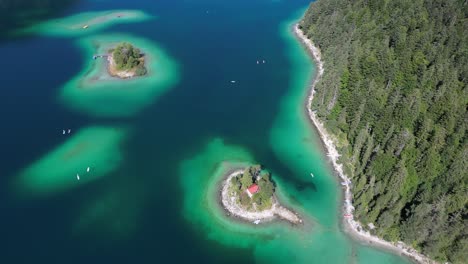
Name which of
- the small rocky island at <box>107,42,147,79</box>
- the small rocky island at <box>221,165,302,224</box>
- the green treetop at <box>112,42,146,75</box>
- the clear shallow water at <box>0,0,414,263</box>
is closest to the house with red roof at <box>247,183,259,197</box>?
the small rocky island at <box>221,165,302,224</box>

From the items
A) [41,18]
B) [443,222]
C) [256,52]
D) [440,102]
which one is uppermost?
[440,102]

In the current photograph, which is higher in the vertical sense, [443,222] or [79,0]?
[443,222]

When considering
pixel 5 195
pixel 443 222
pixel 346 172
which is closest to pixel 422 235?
pixel 443 222

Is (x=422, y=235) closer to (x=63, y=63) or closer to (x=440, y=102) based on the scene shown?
(x=440, y=102)

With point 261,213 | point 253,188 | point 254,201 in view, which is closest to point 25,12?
point 253,188

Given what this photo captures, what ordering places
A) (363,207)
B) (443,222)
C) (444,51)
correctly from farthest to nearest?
(444,51), (363,207), (443,222)

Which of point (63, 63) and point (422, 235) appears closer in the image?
point (422, 235)

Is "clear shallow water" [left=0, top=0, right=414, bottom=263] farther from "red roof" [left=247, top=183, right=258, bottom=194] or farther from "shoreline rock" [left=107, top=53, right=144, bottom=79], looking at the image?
"shoreline rock" [left=107, top=53, right=144, bottom=79]

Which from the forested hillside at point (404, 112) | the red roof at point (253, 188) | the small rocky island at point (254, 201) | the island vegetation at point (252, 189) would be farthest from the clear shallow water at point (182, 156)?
the red roof at point (253, 188)

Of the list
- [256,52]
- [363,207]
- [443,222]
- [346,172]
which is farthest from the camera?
[256,52]
